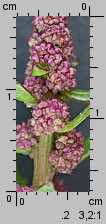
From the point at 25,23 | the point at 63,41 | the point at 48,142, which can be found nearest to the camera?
the point at 63,41

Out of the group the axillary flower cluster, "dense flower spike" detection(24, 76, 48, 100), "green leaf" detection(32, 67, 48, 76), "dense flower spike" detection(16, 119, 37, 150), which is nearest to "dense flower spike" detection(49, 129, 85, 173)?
the axillary flower cluster

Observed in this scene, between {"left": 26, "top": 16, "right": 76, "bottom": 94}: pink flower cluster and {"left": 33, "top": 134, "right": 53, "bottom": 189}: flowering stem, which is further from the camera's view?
{"left": 33, "top": 134, "right": 53, "bottom": 189}: flowering stem

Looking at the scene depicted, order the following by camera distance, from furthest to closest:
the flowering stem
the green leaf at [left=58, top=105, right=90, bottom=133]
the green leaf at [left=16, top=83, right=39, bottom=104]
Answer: the flowering stem, the green leaf at [left=16, top=83, right=39, bottom=104], the green leaf at [left=58, top=105, right=90, bottom=133]

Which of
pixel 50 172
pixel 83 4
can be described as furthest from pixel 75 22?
pixel 50 172

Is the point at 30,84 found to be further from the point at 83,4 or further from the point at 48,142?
the point at 83,4

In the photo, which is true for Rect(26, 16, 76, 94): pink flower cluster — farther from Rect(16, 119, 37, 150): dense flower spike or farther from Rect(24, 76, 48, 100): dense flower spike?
Rect(16, 119, 37, 150): dense flower spike

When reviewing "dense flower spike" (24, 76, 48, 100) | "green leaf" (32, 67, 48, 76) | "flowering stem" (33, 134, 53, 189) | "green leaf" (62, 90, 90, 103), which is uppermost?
"green leaf" (32, 67, 48, 76)

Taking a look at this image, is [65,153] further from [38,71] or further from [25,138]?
[38,71]
